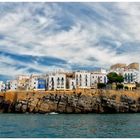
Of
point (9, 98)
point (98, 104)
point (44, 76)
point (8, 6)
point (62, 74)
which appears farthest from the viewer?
point (44, 76)

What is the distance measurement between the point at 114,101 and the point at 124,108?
4.20ft

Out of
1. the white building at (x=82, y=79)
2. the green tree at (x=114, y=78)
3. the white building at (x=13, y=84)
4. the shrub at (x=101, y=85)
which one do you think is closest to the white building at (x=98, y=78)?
the white building at (x=82, y=79)

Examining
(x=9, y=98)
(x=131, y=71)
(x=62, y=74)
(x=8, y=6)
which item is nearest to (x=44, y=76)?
(x=62, y=74)

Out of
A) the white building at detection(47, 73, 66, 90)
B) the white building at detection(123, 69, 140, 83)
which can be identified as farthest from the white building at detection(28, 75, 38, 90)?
the white building at detection(123, 69, 140, 83)

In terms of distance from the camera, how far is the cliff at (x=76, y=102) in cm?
4056

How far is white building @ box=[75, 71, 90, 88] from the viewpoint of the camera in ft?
159

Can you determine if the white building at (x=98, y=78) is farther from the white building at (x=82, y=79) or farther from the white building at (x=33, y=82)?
the white building at (x=33, y=82)

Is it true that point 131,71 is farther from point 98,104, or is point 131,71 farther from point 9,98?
point 9,98

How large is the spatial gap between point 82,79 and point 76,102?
28.4 ft

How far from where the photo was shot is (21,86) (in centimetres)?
5328

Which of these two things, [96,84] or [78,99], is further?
[96,84]

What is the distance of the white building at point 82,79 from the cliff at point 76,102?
6.46 m

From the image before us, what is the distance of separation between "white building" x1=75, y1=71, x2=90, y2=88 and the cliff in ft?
21.2

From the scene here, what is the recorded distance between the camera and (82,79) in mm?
49250
